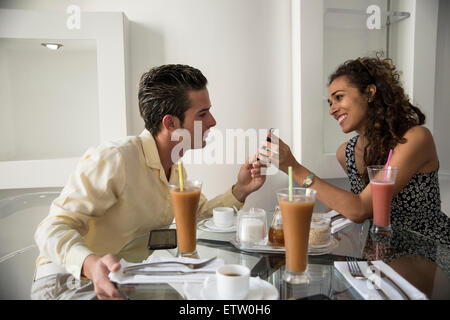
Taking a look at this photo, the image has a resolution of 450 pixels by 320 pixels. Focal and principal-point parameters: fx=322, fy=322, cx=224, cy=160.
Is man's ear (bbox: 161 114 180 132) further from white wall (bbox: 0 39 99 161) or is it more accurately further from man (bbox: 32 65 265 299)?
white wall (bbox: 0 39 99 161)

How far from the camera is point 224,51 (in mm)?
2055

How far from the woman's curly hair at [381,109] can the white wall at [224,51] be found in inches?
22.5

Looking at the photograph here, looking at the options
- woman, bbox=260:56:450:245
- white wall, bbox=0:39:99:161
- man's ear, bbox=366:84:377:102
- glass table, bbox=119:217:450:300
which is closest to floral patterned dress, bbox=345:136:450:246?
woman, bbox=260:56:450:245

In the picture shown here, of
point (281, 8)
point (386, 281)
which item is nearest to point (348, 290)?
point (386, 281)

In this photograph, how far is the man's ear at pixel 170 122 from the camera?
4.58ft

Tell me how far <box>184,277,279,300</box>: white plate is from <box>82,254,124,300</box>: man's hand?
0.55 feet

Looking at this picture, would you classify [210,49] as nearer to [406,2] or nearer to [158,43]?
[158,43]

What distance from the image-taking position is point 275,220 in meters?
1.08

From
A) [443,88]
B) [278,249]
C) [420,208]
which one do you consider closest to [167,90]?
[278,249]

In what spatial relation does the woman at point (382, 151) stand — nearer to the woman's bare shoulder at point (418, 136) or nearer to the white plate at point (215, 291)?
the woman's bare shoulder at point (418, 136)

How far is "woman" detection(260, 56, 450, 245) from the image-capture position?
142cm

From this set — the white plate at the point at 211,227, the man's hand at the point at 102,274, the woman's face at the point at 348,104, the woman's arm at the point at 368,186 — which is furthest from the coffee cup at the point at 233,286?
the woman's face at the point at 348,104

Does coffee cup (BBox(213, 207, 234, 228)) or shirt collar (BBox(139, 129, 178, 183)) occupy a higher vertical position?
shirt collar (BBox(139, 129, 178, 183))
